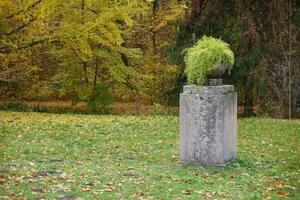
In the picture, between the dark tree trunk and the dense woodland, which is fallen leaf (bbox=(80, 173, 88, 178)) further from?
the dark tree trunk

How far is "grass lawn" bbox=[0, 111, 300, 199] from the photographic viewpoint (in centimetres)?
730

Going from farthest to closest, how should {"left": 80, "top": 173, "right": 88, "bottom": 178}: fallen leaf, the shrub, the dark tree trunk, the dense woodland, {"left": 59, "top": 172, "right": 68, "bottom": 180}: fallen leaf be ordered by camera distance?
the shrub < the dark tree trunk < the dense woodland < {"left": 80, "top": 173, "right": 88, "bottom": 178}: fallen leaf < {"left": 59, "top": 172, "right": 68, "bottom": 180}: fallen leaf

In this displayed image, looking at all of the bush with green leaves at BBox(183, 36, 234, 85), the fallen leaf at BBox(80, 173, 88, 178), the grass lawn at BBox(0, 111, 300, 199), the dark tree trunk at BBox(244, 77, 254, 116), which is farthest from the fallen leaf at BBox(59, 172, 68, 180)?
the dark tree trunk at BBox(244, 77, 254, 116)

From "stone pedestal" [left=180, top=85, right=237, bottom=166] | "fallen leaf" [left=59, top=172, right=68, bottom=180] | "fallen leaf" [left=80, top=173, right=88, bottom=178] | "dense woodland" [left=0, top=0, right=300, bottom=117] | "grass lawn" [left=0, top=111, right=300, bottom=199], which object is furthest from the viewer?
"dense woodland" [left=0, top=0, right=300, bottom=117]

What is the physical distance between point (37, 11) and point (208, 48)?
28.6 feet

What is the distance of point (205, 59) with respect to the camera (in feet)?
30.4

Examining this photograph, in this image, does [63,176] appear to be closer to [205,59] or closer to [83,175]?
[83,175]

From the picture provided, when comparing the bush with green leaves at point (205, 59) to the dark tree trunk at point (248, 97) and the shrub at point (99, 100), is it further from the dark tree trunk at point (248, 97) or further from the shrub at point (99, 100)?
the shrub at point (99, 100)

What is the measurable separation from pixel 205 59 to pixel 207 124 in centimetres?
115

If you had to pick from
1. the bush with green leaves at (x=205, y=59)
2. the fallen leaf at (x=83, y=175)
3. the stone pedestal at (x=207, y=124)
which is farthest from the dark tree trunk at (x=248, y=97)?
the fallen leaf at (x=83, y=175)

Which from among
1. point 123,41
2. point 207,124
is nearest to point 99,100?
point 123,41

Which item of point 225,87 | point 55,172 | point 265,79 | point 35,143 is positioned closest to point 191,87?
point 225,87

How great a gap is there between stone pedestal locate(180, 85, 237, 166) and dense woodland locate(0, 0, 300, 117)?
8.52m

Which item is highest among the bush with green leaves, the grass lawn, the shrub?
the bush with green leaves
